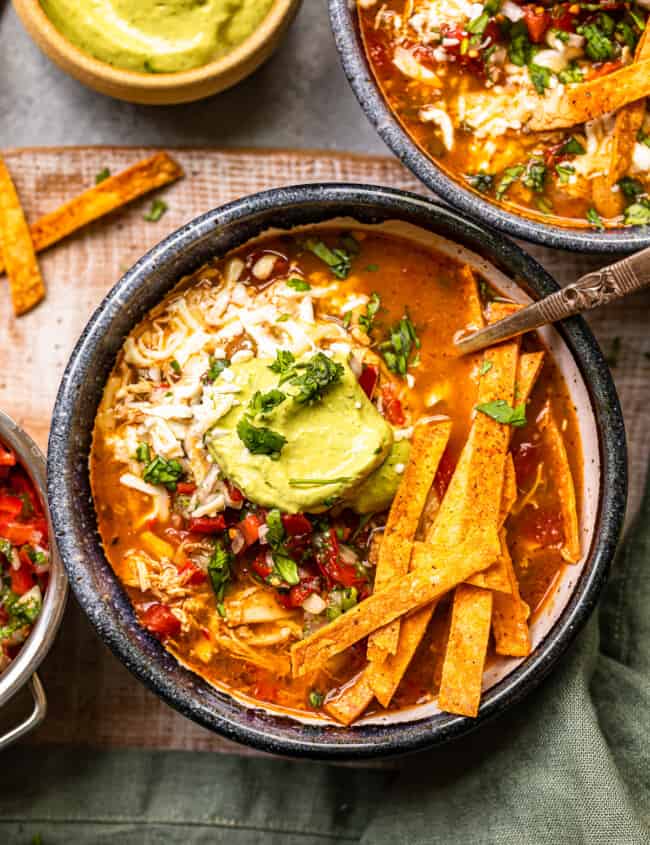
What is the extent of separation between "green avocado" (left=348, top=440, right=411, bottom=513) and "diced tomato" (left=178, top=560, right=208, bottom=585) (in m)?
0.48

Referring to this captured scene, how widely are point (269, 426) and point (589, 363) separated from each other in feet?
3.12

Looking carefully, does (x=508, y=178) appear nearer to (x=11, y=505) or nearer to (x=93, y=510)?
(x=93, y=510)

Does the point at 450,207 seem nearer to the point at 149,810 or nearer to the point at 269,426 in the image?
the point at 269,426

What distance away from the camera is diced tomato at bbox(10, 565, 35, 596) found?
3.11m

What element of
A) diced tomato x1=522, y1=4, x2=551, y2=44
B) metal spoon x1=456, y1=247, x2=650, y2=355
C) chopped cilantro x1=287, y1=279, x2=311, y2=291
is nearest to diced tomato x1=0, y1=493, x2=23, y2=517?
chopped cilantro x1=287, y1=279, x2=311, y2=291

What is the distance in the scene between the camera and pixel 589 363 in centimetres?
296

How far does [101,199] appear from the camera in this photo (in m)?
3.41

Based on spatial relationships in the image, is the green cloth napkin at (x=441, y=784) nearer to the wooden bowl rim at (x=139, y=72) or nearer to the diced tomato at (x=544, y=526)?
the diced tomato at (x=544, y=526)

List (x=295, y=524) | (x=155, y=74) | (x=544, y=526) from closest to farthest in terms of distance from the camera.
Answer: (x=295, y=524), (x=544, y=526), (x=155, y=74)

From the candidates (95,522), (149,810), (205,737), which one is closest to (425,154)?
(95,522)

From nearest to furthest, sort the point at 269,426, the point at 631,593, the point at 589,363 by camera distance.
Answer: the point at 269,426 < the point at 589,363 < the point at 631,593

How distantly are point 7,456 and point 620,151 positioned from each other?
2022 millimetres

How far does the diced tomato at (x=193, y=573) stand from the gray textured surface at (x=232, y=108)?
1471 millimetres

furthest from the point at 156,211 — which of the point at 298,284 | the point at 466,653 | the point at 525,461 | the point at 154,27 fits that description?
the point at 466,653
